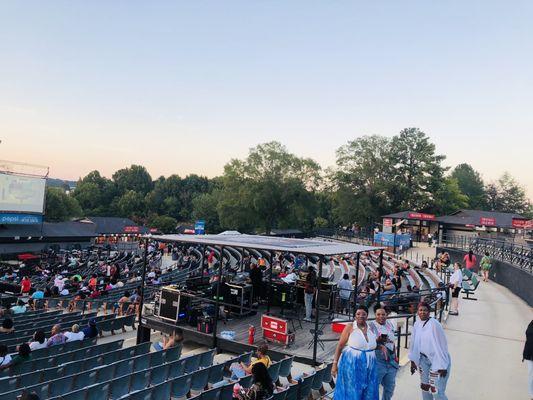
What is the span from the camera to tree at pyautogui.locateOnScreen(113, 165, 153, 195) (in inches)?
4446

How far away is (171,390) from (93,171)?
371 feet

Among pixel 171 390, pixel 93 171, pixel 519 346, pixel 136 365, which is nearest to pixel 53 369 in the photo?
pixel 136 365

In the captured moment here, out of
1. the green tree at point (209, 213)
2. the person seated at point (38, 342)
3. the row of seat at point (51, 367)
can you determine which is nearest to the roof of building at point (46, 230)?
the green tree at point (209, 213)

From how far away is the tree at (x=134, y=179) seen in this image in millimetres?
112938

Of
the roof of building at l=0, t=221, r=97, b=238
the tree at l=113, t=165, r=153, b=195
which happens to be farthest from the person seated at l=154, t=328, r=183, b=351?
the tree at l=113, t=165, r=153, b=195

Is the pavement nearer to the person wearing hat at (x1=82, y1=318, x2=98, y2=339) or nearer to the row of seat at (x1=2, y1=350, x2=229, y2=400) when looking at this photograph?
the row of seat at (x1=2, y1=350, x2=229, y2=400)

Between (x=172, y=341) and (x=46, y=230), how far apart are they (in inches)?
1589

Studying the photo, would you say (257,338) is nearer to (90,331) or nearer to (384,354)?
(90,331)

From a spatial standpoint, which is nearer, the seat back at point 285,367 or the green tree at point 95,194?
the seat back at point 285,367

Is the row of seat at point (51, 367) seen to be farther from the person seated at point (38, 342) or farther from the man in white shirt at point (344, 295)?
the man in white shirt at point (344, 295)

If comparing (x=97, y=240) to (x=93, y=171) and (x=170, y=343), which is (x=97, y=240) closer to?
(x=170, y=343)

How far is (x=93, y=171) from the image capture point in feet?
362

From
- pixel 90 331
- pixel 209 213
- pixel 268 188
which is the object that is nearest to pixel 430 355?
pixel 90 331

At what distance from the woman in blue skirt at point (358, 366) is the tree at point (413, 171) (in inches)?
2250
